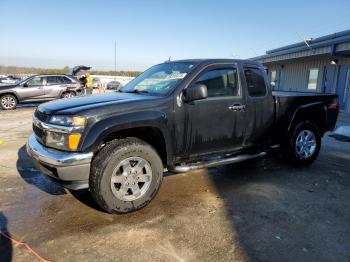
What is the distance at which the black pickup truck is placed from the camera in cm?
385

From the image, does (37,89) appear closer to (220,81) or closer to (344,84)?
(220,81)

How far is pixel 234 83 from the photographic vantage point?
5152mm

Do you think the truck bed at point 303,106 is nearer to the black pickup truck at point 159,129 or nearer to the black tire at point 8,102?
the black pickup truck at point 159,129

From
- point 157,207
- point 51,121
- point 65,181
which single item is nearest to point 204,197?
point 157,207

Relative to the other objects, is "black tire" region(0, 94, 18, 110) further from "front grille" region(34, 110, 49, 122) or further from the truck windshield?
"front grille" region(34, 110, 49, 122)

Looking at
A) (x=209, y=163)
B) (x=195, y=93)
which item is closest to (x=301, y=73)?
(x=209, y=163)

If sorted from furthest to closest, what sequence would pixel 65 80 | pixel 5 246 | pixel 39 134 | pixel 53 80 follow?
pixel 65 80 < pixel 53 80 < pixel 39 134 < pixel 5 246

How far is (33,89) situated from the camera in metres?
16.8

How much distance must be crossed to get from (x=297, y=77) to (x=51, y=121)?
19.5m

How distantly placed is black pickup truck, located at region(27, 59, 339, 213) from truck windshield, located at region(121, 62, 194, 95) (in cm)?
2

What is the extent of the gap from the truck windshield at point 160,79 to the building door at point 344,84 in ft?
42.5

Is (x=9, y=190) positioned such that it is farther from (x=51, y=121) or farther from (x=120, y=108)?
→ (x=120, y=108)

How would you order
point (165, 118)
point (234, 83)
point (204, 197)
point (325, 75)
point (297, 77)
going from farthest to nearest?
point (297, 77) → point (325, 75) → point (234, 83) → point (204, 197) → point (165, 118)

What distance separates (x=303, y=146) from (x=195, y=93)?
112 inches
